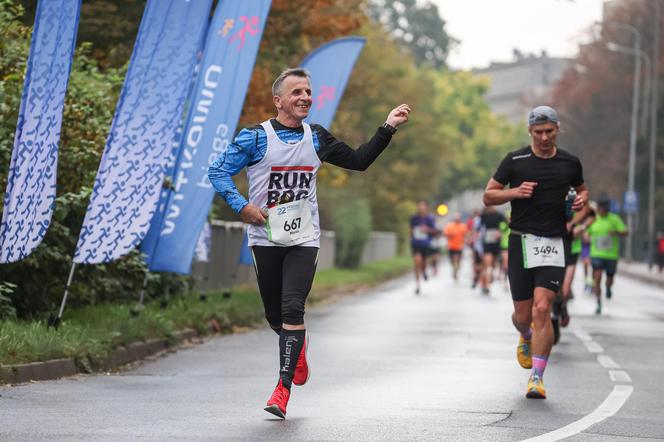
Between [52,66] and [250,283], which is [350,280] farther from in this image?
[52,66]

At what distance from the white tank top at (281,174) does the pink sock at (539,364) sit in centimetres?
229

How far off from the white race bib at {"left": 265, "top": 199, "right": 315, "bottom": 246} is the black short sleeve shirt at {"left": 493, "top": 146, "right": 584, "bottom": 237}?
235 cm

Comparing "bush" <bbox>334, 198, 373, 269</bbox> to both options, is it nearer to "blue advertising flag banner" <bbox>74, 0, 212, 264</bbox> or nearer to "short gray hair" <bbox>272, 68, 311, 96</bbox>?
"blue advertising flag banner" <bbox>74, 0, 212, 264</bbox>

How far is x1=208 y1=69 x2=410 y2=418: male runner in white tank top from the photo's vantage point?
8.52 metres

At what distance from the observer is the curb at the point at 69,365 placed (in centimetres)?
1033

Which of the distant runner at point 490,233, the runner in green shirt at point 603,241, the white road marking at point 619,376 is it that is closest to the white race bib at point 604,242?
the runner in green shirt at point 603,241

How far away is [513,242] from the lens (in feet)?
34.6

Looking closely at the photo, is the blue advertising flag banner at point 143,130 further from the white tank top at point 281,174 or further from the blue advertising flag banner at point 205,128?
the white tank top at point 281,174

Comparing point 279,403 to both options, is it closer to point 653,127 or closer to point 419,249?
point 419,249

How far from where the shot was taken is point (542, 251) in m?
10.4

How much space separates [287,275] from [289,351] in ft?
1.47

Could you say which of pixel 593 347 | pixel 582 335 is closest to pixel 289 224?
pixel 593 347

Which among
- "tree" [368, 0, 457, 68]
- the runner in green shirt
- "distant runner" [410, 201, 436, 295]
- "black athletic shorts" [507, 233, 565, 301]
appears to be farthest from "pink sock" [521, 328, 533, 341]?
"tree" [368, 0, 457, 68]

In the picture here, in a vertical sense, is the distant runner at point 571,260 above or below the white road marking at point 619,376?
above
